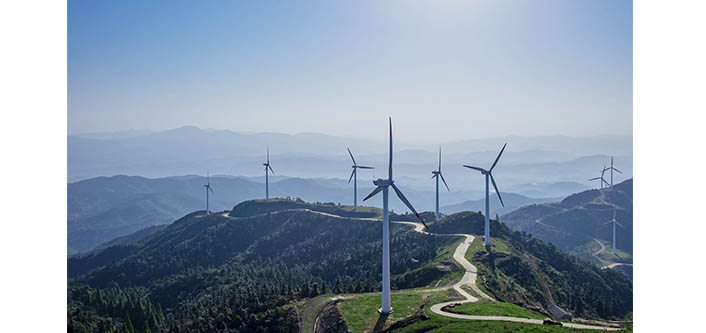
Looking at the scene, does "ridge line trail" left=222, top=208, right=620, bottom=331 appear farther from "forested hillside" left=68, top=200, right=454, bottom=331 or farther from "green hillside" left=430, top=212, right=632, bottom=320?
"forested hillside" left=68, top=200, right=454, bottom=331

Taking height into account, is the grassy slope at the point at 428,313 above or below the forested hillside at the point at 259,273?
above

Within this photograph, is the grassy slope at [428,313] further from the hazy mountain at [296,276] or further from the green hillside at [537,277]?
the green hillside at [537,277]

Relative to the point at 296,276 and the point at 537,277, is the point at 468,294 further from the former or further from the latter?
the point at 296,276

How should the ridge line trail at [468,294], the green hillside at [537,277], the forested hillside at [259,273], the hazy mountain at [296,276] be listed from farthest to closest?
1. the green hillside at [537,277]
2. the hazy mountain at [296,276]
3. the forested hillside at [259,273]
4. the ridge line trail at [468,294]

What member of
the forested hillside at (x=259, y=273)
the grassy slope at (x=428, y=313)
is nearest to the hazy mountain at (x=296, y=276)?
the forested hillside at (x=259, y=273)

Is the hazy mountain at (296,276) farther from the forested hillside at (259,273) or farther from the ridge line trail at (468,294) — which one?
the ridge line trail at (468,294)

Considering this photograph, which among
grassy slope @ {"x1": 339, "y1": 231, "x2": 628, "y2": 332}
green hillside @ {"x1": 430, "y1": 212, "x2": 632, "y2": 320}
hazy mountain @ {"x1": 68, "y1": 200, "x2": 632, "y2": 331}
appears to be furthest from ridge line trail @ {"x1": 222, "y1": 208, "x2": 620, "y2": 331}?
hazy mountain @ {"x1": 68, "y1": 200, "x2": 632, "y2": 331}

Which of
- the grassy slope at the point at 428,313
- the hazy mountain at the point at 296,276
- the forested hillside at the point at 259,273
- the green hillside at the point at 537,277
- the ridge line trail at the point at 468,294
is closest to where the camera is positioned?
the grassy slope at the point at 428,313

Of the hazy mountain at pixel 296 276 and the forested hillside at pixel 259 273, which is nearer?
the forested hillside at pixel 259 273
